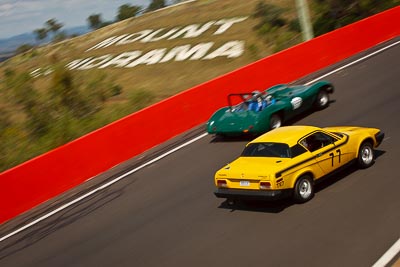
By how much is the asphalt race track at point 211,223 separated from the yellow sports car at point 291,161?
36cm

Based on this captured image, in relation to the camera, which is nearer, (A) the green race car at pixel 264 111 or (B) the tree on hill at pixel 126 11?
(A) the green race car at pixel 264 111

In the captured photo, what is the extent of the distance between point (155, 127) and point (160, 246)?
7.17 meters

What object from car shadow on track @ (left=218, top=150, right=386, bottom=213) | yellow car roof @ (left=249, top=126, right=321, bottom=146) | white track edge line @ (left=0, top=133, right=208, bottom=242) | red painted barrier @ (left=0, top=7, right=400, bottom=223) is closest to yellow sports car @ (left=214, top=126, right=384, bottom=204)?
yellow car roof @ (left=249, top=126, right=321, bottom=146)

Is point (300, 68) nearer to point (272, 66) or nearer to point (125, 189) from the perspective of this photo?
point (272, 66)

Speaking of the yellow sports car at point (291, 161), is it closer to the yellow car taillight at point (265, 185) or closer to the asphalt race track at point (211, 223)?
the yellow car taillight at point (265, 185)

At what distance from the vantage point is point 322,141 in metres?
10.4

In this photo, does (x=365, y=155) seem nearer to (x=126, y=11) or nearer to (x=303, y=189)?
(x=303, y=189)

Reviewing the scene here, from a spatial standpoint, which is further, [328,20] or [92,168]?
[328,20]

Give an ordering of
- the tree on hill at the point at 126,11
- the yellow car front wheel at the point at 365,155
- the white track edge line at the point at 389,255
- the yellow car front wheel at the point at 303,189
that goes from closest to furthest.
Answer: the white track edge line at the point at 389,255 < the yellow car front wheel at the point at 303,189 < the yellow car front wheel at the point at 365,155 < the tree on hill at the point at 126,11

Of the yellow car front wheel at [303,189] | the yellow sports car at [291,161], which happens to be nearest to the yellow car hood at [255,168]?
the yellow sports car at [291,161]

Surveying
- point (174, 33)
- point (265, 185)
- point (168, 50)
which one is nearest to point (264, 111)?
point (265, 185)

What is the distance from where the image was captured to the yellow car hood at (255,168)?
9539mm

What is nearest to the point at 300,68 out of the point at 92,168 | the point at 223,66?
the point at 92,168

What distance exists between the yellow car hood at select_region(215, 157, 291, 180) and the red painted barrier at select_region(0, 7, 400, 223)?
213 inches
